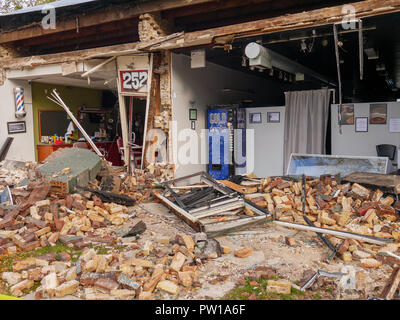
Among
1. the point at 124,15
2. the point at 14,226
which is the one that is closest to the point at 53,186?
the point at 14,226

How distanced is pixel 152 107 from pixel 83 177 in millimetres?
2849

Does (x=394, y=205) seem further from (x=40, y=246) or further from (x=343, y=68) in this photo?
(x=343, y=68)

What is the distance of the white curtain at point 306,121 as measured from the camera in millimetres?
9672

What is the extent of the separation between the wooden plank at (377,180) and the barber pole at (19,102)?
1043cm

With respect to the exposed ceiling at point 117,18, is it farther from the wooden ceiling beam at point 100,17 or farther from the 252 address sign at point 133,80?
the 252 address sign at point 133,80

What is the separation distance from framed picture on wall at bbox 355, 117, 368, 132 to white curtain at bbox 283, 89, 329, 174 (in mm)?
822

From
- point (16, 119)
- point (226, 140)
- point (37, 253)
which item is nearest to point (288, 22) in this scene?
point (226, 140)

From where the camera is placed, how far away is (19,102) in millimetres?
11656

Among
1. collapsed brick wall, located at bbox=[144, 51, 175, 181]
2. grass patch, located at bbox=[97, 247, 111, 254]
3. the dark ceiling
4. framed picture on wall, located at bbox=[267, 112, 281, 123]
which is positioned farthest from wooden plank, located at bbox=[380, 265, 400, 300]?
framed picture on wall, located at bbox=[267, 112, 281, 123]

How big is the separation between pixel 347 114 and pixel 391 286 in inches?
262

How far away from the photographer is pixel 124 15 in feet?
29.9

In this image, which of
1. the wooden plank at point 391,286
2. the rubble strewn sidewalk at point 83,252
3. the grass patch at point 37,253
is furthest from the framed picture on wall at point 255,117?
the wooden plank at point 391,286

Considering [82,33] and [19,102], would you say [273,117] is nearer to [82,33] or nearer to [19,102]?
[82,33]

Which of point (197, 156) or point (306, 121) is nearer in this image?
point (306, 121)
